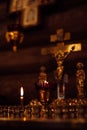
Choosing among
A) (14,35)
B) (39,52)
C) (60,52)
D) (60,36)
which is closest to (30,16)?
(14,35)

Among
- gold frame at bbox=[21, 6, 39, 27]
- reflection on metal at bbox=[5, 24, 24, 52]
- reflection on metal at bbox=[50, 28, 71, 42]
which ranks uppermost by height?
gold frame at bbox=[21, 6, 39, 27]

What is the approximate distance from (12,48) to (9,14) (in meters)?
0.78

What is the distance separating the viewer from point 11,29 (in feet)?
23.9

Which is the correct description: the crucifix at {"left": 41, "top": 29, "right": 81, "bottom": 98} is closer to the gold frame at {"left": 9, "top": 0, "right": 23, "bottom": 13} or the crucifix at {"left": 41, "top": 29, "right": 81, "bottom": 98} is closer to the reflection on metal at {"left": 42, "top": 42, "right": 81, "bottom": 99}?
the reflection on metal at {"left": 42, "top": 42, "right": 81, "bottom": 99}

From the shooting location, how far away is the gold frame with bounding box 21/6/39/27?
7.33 meters

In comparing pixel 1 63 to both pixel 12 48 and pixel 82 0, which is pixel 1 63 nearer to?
pixel 12 48

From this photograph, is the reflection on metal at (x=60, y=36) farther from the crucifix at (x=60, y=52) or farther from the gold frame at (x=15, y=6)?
the gold frame at (x=15, y=6)

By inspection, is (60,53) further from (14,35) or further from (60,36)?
(14,35)

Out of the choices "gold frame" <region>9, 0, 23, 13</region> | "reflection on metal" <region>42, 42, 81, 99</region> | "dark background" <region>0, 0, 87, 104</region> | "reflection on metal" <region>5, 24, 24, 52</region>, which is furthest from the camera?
"gold frame" <region>9, 0, 23, 13</region>

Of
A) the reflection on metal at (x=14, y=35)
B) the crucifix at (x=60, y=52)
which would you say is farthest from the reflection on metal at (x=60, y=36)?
the reflection on metal at (x=14, y=35)

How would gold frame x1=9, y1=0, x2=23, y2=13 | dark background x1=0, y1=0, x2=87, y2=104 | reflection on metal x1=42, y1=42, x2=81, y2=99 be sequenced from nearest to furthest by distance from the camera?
reflection on metal x1=42, y1=42, x2=81, y2=99
dark background x1=0, y1=0, x2=87, y2=104
gold frame x1=9, y1=0, x2=23, y2=13

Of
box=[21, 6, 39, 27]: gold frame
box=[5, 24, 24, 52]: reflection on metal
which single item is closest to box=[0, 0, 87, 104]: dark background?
box=[21, 6, 39, 27]: gold frame

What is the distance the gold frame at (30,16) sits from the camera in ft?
24.1

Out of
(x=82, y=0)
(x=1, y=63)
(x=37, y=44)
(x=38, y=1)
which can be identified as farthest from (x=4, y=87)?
(x=82, y=0)
